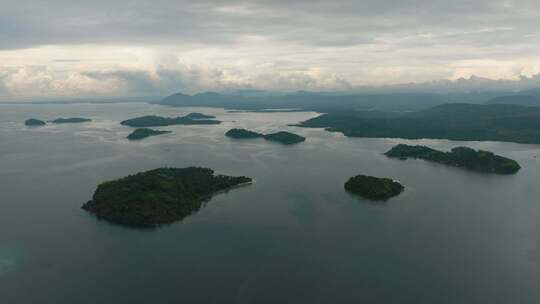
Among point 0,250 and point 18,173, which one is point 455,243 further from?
point 18,173

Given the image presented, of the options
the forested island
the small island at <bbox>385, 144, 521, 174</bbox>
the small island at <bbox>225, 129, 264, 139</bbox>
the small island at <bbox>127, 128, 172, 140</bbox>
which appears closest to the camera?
the small island at <bbox>385, 144, 521, 174</bbox>

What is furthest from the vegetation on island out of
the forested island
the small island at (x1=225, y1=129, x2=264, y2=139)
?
the forested island

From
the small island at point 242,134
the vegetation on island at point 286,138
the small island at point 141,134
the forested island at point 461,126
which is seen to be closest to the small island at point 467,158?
the vegetation on island at point 286,138

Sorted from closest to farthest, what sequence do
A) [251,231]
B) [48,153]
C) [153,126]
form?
1. [251,231]
2. [48,153]
3. [153,126]

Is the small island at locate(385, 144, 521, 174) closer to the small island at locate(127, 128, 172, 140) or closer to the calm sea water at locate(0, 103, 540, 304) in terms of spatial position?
the calm sea water at locate(0, 103, 540, 304)

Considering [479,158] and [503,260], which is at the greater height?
[479,158]

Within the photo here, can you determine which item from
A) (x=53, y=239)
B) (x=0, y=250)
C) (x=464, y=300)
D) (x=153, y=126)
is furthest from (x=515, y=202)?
(x=153, y=126)
